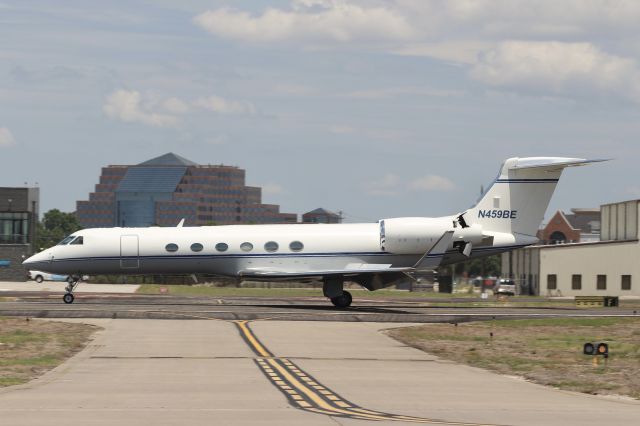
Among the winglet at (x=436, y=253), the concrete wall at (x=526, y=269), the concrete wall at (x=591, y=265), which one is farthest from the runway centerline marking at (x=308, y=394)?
the concrete wall at (x=526, y=269)

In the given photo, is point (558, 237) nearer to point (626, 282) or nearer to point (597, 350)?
point (626, 282)

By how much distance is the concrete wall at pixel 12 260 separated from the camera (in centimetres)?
9025

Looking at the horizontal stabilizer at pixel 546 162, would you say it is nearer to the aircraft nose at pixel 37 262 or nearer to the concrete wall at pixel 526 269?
the aircraft nose at pixel 37 262

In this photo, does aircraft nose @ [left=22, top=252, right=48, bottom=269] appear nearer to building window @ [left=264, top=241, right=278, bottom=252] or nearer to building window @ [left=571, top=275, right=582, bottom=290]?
building window @ [left=264, top=241, right=278, bottom=252]

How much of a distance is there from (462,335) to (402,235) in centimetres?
1222

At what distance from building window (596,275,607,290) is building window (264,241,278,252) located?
3898 centimetres

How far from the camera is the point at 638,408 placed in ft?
61.1

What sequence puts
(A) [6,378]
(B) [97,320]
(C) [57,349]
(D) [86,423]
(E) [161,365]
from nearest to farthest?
(D) [86,423] < (A) [6,378] < (E) [161,365] < (C) [57,349] < (B) [97,320]

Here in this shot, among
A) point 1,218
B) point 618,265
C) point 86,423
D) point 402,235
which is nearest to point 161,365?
point 86,423

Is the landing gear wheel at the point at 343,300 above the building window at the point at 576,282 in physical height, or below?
below

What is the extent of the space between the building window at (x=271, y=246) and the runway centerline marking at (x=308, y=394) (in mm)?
19232

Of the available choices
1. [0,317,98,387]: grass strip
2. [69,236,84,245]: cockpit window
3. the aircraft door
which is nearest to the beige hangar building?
the aircraft door

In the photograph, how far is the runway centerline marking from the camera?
16.4 m

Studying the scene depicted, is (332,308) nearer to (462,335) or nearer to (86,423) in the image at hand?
(462,335)
